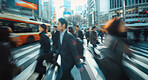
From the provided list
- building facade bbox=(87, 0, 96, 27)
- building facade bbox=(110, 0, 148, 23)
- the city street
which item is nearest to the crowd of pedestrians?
the city street

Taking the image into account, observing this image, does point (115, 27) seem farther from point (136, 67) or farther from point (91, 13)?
point (91, 13)

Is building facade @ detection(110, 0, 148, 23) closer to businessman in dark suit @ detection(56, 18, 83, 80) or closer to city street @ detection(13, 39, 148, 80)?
city street @ detection(13, 39, 148, 80)

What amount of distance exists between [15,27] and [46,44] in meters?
7.72

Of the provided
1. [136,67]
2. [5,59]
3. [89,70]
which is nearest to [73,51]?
[5,59]

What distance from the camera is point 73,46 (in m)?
2.00

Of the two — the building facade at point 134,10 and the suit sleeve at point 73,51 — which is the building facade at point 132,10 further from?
the suit sleeve at point 73,51

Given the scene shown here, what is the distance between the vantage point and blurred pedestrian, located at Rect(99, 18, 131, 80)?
1686 mm

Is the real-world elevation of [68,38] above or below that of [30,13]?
below

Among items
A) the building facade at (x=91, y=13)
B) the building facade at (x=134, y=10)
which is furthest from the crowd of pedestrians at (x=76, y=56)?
the building facade at (x=91, y=13)

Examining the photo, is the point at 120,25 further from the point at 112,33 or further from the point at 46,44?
the point at 46,44

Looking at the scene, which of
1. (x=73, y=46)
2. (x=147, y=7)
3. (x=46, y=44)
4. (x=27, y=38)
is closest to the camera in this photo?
(x=73, y=46)

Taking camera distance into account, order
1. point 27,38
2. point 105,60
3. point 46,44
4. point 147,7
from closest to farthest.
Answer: point 105,60 → point 46,44 → point 27,38 → point 147,7

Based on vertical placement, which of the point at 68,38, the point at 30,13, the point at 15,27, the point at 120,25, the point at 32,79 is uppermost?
the point at 30,13

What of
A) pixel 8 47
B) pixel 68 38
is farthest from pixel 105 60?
pixel 8 47
